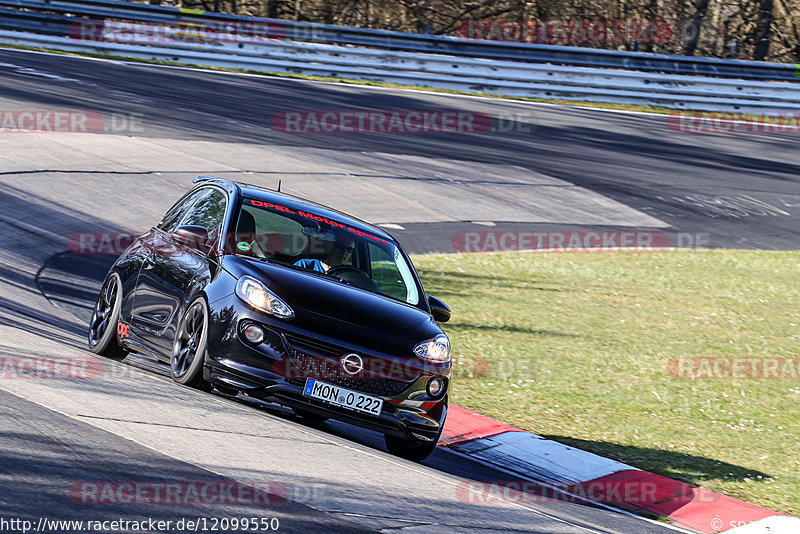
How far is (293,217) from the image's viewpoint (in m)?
8.16

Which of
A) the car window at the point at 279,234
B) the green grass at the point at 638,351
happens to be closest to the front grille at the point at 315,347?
the car window at the point at 279,234

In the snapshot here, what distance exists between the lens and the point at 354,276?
8.08m

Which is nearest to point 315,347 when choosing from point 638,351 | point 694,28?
point 638,351

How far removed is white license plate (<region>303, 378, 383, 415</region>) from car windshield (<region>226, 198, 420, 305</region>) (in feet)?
3.71

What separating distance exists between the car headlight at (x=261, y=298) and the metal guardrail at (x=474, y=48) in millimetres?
22817

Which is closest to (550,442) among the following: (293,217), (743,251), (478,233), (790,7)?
(293,217)

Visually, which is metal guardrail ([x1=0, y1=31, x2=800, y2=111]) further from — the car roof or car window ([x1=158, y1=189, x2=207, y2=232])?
the car roof

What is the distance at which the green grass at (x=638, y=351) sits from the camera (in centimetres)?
884

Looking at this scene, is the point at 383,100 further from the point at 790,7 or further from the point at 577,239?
the point at 790,7

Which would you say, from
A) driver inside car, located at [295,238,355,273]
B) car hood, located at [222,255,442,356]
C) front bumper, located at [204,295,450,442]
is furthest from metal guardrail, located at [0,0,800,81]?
front bumper, located at [204,295,450,442]

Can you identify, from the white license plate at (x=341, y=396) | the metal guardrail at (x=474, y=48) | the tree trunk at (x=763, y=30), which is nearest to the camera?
the white license plate at (x=341, y=396)

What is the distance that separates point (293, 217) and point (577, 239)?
11.1 m

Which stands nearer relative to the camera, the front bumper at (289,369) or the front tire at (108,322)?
the front bumper at (289,369)

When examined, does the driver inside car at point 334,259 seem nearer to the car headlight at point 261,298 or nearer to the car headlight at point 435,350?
the car headlight at point 261,298
